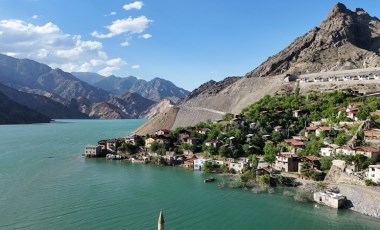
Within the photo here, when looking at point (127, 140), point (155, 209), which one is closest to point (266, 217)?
point (155, 209)

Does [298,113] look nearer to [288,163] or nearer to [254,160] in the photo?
[254,160]

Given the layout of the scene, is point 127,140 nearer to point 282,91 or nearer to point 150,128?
point 150,128

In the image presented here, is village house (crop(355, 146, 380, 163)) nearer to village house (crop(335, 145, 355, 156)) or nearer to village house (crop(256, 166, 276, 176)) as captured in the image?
village house (crop(335, 145, 355, 156))

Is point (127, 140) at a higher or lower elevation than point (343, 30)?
lower

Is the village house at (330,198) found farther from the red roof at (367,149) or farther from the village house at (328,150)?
the village house at (328,150)

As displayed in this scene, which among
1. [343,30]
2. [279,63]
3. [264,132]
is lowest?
[264,132]

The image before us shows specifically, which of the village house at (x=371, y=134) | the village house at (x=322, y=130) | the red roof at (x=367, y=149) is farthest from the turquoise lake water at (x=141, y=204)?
the village house at (x=322, y=130)

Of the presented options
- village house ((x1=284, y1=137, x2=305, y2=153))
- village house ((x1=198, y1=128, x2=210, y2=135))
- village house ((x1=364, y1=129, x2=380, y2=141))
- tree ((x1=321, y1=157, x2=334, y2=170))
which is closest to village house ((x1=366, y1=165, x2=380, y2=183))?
tree ((x1=321, y1=157, x2=334, y2=170))
